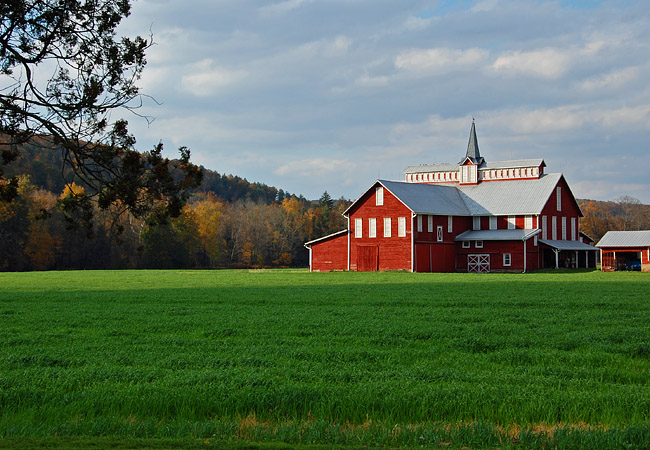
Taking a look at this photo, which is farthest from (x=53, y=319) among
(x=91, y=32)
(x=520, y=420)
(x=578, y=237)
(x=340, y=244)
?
(x=578, y=237)

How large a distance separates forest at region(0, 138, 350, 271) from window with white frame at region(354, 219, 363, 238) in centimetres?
1934

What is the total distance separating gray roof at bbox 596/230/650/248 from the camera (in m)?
63.0

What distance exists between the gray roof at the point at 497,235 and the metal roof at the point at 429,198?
2.42 meters

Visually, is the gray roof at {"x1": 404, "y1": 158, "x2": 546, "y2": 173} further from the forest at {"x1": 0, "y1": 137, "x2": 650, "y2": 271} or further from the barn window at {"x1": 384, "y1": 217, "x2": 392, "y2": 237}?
the forest at {"x1": 0, "y1": 137, "x2": 650, "y2": 271}

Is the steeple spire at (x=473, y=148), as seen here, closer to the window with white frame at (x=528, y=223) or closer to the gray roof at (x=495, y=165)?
the gray roof at (x=495, y=165)

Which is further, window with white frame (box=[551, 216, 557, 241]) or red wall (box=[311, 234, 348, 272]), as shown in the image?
window with white frame (box=[551, 216, 557, 241])

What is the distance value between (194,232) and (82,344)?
92.5m

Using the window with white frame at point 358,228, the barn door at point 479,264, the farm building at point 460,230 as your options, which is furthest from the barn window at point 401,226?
the barn door at point 479,264

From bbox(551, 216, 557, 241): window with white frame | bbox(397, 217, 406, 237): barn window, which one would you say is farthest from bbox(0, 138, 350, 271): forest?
bbox(551, 216, 557, 241): window with white frame

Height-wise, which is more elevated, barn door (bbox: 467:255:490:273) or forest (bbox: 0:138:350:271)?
forest (bbox: 0:138:350:271)

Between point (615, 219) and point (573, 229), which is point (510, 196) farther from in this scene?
point (615, 219)

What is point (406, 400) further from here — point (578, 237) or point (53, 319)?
point (578, 237)

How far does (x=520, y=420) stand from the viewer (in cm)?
847

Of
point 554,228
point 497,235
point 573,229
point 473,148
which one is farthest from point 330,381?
point 473,148
